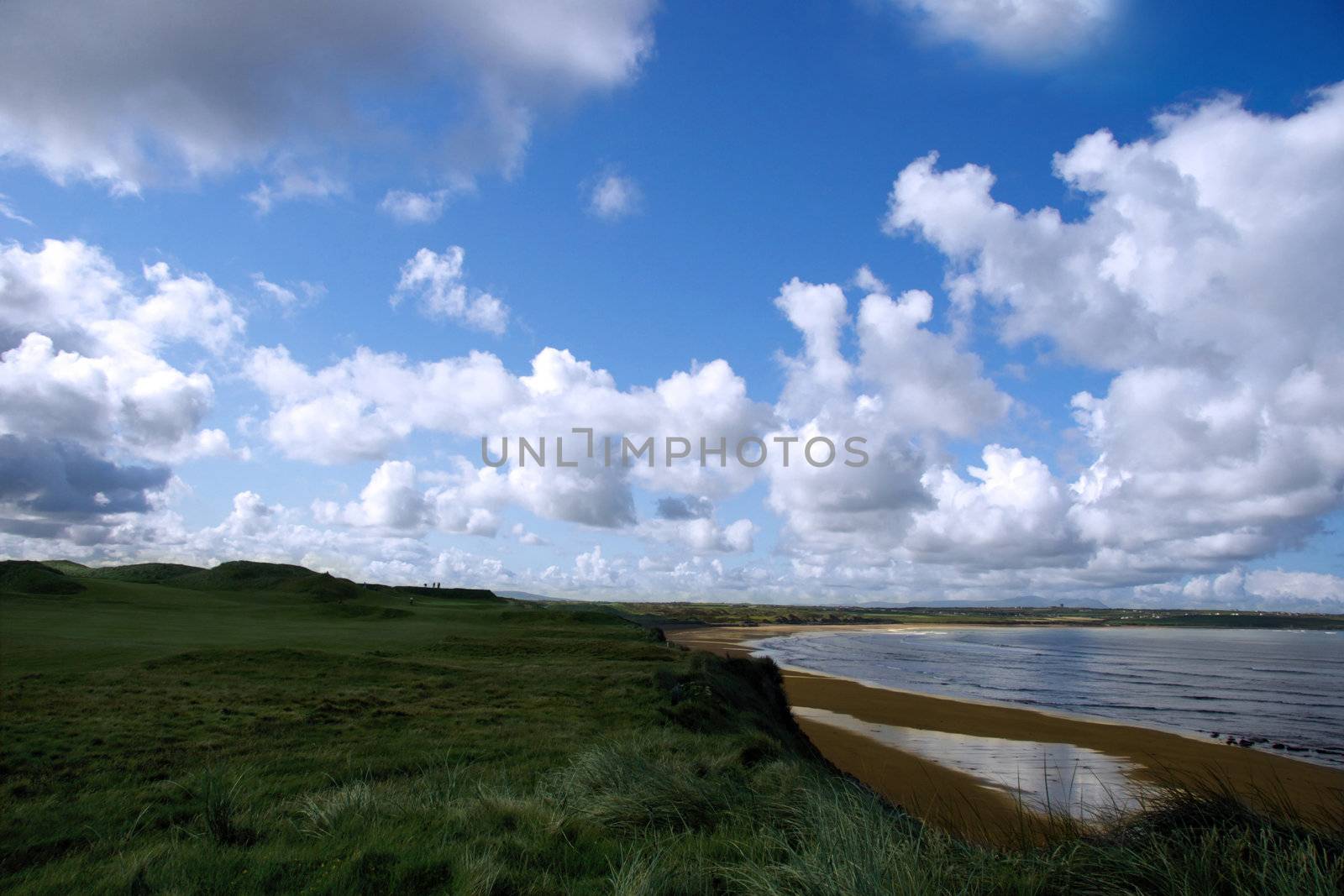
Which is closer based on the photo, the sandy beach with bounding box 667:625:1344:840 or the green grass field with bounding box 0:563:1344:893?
the green grass field with bounding box 0:563:1344:893

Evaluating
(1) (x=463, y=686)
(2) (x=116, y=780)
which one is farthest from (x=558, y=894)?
(1) (x=463, y=686)

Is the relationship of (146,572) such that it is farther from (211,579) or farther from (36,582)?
(36,582)

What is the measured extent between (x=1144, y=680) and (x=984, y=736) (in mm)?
29164

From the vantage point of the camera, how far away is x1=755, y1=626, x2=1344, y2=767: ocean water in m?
30.2

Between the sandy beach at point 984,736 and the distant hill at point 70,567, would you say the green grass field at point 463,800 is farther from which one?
the distant hill at point 70,567

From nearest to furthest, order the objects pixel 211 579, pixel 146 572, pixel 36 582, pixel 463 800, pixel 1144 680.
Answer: pixel 463 800 < pixel 36 582 < pixel 1144 680 < pixel 211 579 < pixel 146 572

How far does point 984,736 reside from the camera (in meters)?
26.2

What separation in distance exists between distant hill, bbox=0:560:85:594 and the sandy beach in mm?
42549

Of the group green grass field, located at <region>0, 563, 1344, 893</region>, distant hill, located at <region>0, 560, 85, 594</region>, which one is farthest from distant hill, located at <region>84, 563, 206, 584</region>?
green grass field, located at <region>0, 563, 1344, 893</region>

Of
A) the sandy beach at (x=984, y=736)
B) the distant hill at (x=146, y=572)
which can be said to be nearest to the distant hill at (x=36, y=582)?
the distant hill at (x=146, y=572)

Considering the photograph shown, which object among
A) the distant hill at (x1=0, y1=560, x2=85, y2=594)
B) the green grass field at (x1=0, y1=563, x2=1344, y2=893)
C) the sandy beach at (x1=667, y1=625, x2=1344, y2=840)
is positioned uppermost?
the distant hill at (x1=0, y1=560, x2=85, y2=594)

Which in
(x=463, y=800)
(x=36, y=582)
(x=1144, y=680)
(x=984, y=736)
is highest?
(x=36, y=582)

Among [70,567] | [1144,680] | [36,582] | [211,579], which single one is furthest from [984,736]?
[70,567]

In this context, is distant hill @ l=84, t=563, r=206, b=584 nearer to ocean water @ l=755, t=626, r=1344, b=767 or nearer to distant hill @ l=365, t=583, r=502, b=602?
distant hill @ l=365, t=583, r=502, b=602
